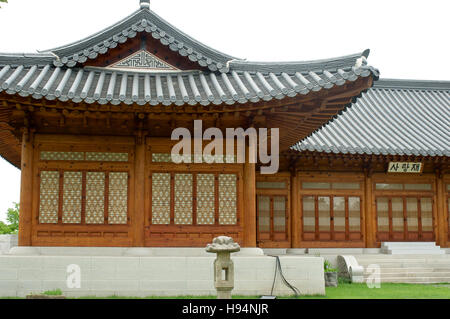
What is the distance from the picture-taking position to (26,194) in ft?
42.8

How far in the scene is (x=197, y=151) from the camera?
1378 centimetres

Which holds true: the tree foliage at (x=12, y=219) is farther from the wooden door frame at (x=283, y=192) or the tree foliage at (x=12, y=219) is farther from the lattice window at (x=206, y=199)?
the lattice window at (x=206, y=199)

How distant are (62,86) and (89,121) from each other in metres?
1.09

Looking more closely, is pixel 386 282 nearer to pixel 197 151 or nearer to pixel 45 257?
pixel 197 151

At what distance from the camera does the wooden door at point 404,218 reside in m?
21.9

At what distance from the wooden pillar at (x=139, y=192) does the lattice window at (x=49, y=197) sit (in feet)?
5.93

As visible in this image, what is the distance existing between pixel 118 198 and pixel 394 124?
14915mm

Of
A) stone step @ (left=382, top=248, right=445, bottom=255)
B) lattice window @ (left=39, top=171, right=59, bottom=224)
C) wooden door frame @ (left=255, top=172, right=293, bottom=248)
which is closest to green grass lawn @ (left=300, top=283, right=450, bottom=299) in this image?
stone step @ (left=382, top=248, right=445, bottom=255)

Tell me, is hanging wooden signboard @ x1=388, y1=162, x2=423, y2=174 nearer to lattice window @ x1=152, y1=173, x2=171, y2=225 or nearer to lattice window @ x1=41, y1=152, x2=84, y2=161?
lattice window @ x1=152, y1=173, x2=171, y2=225

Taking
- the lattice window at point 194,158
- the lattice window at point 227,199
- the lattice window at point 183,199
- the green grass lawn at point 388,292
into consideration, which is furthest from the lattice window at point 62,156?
the green grass lawn at point 388,292

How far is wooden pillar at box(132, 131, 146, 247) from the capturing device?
43.5 ft

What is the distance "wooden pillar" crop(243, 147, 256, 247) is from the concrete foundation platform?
3.21 ft

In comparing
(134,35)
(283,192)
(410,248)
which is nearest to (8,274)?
(134,35)

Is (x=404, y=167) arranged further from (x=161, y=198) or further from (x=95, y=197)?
(x=95, y=197)
